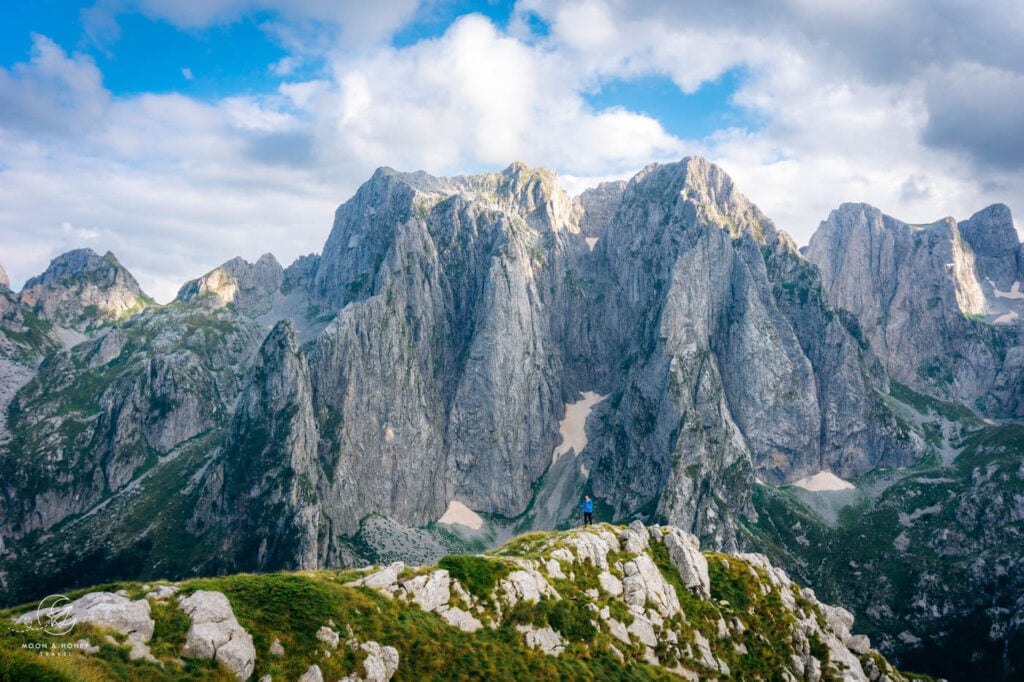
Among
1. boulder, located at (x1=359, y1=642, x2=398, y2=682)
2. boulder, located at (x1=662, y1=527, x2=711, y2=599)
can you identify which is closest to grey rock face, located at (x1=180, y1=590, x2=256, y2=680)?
boulder, located at (x1=359, y1=642, x2=398, y2=682)

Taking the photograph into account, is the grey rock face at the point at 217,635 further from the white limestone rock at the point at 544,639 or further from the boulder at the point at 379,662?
the white limestone rock at the point at 544,639

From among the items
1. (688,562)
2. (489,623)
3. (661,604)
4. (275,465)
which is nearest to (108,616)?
(489,623)

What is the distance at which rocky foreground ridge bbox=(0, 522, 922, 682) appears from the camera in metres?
22.0

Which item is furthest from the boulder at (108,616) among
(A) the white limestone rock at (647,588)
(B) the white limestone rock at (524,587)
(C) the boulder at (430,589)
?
(A) the white limestone rock at (647,588)

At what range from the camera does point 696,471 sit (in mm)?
169875

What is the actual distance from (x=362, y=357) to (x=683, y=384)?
111 meters

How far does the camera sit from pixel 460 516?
619ft

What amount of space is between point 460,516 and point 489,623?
162m

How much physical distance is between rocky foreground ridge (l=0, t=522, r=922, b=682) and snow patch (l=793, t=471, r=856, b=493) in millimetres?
151198

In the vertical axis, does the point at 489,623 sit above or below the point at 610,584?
above

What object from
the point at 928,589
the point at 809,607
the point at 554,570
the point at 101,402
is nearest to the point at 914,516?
the point at 928,589

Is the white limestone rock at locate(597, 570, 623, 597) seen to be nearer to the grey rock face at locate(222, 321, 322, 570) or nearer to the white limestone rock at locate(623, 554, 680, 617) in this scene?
the white limestone rock at locate(623, 554, 680, 617)

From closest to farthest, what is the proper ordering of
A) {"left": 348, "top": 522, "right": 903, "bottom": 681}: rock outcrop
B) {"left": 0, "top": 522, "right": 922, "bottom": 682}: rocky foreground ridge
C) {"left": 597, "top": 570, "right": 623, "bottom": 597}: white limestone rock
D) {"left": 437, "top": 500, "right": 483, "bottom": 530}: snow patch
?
{"left": 0, "top": 522, "right": 922, "bottom": 682}: rocky foreground ridge
{"left": 348, "top": 522, "right": 903, "bottom": 681}: rock outcrop
{"left": 597, "top": 570, "right": 623, "bottom": 597}: white limestone rock
{"left": 437, "top": 500, "right": 483, "bottom": 530}: snow patch

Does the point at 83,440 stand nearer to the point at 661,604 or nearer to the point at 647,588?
the point at 647,588
